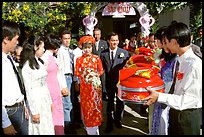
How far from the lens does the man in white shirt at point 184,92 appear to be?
2.09 meters

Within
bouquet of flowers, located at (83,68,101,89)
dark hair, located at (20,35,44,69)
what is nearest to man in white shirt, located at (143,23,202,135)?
dark hair, located at (20,35,44,69)

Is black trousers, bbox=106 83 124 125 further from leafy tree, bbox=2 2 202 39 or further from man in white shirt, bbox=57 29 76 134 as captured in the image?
leafy tree, bbox=2 2 202 39

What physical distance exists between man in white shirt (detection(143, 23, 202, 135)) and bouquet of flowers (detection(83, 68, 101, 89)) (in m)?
1.87

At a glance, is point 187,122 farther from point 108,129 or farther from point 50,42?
point 108,129

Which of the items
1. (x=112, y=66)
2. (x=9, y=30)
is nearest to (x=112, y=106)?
(x=112, y=66)

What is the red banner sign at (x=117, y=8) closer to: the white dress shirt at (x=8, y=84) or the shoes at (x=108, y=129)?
the shoes at (x=108, y=129)

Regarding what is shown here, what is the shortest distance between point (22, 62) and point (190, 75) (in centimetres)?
178

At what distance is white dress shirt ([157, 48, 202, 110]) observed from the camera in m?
2.09

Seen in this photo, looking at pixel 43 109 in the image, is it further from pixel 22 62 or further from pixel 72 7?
pixel 72 7

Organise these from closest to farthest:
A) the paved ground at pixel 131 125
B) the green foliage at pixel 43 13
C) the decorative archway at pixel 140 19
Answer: the paved ground at pixel 131 125 < the green foliage at pixel 43 13 < the decorative archway at pixel 140 19

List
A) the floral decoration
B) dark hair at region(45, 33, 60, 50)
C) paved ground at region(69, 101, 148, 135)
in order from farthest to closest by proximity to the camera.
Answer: paved ground at region(69, 101, 148, 135) → dark hair at region(45, 33, 60, 50) → the floral decoration

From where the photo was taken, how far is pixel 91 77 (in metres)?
4.09

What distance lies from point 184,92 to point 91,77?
2.08m

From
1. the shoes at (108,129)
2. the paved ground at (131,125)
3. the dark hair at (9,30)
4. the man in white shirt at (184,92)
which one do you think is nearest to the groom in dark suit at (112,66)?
the shoes at (108,129)
